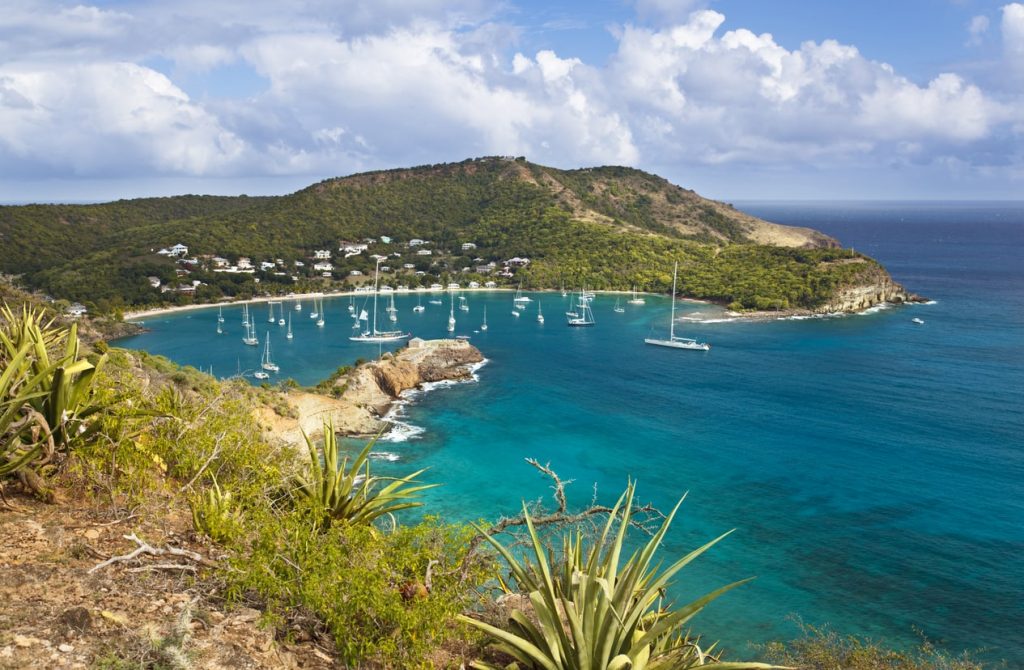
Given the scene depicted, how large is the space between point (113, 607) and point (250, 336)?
61756 millimetres

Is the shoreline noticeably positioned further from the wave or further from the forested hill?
the wave

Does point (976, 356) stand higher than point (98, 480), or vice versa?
point (98, 480)

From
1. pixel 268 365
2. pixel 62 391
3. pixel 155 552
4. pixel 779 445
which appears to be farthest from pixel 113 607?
pixel 268 365

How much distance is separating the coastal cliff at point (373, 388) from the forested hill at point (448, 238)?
42.1m

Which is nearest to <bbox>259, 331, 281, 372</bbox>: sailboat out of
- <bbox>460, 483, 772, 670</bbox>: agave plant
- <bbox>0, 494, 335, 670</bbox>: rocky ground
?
<bbox>0, 494, 335, 670</bbox>: rocky ground

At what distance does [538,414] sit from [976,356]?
115ft

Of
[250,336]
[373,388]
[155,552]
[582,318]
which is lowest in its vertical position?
[373,388]

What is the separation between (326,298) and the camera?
288 ft

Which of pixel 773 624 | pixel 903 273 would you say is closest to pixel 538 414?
pixel 773 624

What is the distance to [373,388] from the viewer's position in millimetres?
41656

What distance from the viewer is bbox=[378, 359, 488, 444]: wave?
34719 millimetres

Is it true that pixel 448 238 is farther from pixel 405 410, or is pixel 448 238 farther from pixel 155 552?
pixel 155 552

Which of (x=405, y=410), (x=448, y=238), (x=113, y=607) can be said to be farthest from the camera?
(x=448, y=238)

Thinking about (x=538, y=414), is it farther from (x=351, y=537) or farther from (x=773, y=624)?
(x=351, y=537)
